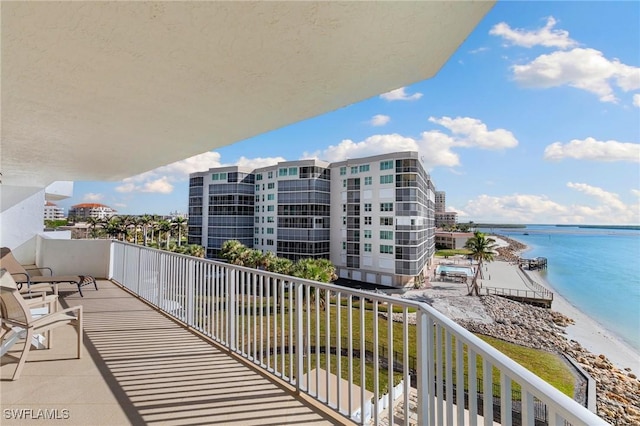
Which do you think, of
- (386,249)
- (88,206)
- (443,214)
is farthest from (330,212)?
(88,206)

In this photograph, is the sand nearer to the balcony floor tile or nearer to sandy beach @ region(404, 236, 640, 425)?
sandy beach @ region(404, 236, 640, 425)

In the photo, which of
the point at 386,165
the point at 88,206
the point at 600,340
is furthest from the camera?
the point at 88,206

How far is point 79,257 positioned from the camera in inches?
281

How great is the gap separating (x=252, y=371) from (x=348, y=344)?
1148 millimetres

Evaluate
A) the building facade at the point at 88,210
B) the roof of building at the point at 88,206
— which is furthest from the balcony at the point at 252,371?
the roof of building at the point at 88,206

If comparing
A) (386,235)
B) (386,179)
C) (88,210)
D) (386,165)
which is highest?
(386,165)

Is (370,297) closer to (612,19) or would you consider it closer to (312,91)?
(312,91)

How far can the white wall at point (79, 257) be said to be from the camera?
705 cm

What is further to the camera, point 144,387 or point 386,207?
point 386,207

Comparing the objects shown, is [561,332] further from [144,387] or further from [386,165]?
[144,387]

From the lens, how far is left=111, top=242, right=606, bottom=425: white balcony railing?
1046 millimetres

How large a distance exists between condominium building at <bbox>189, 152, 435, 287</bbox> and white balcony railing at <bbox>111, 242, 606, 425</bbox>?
26.6 metres

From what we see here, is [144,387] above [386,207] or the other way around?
the other way around

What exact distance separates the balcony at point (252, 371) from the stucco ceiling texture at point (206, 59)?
1.59m
